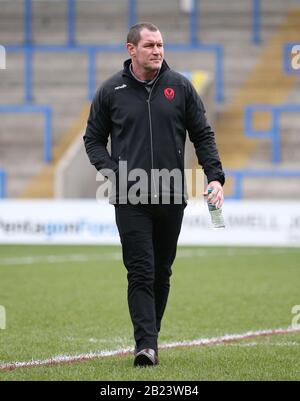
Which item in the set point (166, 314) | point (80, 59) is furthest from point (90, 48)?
point (166, 314)

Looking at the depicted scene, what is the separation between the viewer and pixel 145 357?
607cm

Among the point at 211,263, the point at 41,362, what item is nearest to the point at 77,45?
the point at 211,263

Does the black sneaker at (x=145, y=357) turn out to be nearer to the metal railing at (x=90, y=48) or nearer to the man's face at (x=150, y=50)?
the man's face at (x=150, y=50)

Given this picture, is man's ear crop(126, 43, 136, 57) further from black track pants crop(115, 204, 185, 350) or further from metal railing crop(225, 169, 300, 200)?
metal railing crop(225, 169, 300, 200)

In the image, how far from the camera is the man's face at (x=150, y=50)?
620 centimetres

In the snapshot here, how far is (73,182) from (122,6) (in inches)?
286

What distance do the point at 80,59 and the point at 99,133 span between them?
19.1 meters

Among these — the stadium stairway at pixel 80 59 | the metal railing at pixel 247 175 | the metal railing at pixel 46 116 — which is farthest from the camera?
the stadium stairway at pixel 80 59

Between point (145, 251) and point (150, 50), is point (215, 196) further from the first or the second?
point (150, 50)

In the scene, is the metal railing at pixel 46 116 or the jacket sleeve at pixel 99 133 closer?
the jacket sleeve at pixel 99 133

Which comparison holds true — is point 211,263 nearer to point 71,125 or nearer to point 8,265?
point 8,265

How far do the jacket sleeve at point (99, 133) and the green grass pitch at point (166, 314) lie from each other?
1264mm

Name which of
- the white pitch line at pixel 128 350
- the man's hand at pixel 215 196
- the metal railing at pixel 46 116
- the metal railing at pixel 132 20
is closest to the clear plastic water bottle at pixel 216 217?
the man's hand at pixel 215 196

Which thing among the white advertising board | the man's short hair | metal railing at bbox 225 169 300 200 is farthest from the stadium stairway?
the man's short hair
